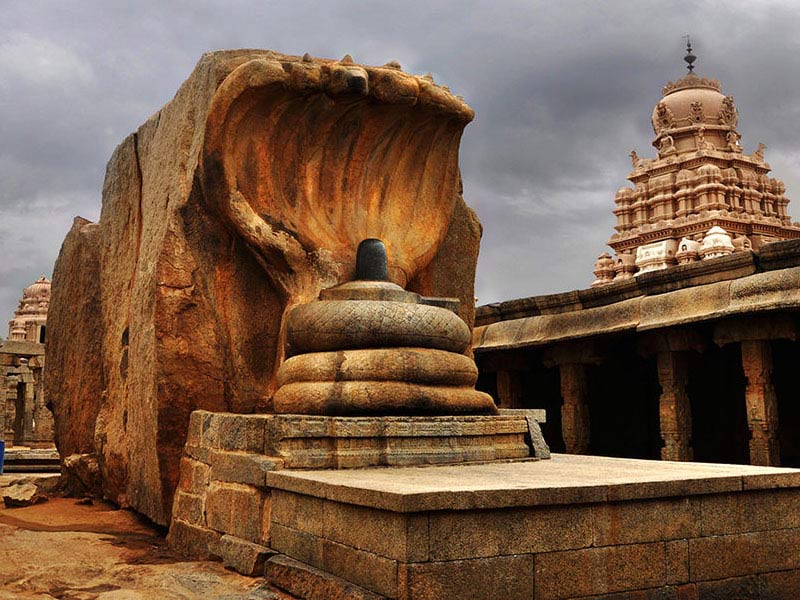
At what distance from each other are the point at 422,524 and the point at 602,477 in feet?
4.52

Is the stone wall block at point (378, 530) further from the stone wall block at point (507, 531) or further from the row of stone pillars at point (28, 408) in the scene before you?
the row of stone pillars at point (28, 408)

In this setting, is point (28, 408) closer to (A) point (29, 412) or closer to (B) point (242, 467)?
(A) point (29, 412)

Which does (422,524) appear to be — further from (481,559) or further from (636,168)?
(636,168)

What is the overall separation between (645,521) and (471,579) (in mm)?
1039

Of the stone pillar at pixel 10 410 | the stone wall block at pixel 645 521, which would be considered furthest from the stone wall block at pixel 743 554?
the stone pillar at pixel 10 410

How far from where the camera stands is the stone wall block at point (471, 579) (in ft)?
12.4

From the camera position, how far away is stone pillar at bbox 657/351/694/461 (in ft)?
37.2

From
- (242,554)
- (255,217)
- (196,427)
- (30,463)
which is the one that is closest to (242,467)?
(242,554)

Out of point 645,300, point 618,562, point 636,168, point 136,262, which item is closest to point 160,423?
point 136,262

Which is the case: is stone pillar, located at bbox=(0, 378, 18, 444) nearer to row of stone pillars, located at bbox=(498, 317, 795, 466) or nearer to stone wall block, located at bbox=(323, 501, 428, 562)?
row of stone pillars, located at bbox=(498, 317, 795, 466)

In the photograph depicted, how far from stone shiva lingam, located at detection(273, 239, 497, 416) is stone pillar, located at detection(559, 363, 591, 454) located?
7.08 metres

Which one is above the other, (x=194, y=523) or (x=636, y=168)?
(x=636, y=168)

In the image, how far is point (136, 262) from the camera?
8172mm

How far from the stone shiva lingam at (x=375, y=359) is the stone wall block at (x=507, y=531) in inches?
69.7
